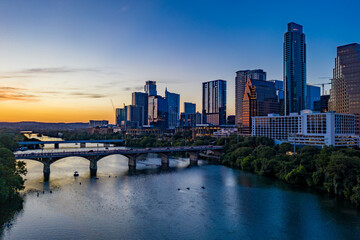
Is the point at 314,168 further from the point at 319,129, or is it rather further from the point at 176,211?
the point at 319,129

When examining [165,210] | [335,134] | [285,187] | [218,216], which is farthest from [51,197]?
[335,134]

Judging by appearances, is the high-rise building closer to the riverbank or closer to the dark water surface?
the riverbank

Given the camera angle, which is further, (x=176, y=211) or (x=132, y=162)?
(x=132, y=162)

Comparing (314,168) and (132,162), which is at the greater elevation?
(314,168)

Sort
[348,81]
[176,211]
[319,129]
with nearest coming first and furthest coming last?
[176,211], [319,129], [348,81]

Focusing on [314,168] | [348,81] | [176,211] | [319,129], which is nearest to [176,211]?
[176,211]

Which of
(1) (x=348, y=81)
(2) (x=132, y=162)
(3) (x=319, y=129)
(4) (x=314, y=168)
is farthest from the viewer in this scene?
(1) (x=348, y=81)

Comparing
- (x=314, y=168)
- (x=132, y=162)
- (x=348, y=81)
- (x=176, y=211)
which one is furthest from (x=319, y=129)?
(x=176, y=211)

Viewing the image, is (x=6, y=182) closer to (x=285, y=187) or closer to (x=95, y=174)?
(x=95, y=174)

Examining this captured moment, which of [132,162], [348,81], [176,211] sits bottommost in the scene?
[176,211]
